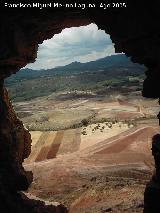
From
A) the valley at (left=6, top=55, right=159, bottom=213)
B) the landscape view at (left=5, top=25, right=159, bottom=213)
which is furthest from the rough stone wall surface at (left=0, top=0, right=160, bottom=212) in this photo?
the landscape view at (left=5, top=25, right=159, bottom=213)

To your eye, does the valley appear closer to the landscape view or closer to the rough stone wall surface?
the landscape view

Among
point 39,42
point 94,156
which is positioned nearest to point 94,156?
point 94,156

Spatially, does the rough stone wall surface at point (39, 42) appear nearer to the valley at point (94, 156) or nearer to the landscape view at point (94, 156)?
the valley at point (94, 156)

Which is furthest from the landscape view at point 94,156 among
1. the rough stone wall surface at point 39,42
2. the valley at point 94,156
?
the rough stone wall surface at point 39,42

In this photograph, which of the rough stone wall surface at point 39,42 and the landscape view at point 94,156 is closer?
the rough stone wall surface at point 39,42

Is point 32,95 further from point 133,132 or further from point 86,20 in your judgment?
point 86,20

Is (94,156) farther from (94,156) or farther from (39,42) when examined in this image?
(39,42)

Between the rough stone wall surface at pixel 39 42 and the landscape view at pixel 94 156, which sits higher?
the rough stone wall surface at pixel 39 42

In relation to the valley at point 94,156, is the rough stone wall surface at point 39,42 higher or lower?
higher

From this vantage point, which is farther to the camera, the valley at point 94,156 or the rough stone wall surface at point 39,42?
the valley at point 94,156
